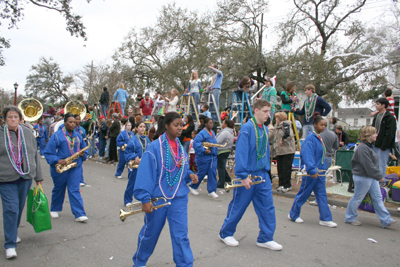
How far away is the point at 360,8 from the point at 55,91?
47815 millimetres

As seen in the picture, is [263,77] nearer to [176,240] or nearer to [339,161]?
[339,161]

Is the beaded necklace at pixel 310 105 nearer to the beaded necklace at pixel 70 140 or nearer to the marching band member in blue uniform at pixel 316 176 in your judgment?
the marching band member in blue uniform at pixel 316 176

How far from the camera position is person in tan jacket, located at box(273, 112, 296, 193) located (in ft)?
26.4

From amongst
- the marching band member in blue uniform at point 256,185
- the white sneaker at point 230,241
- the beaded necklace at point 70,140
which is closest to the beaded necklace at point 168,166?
the marching band member in blue uniform at point 256,185

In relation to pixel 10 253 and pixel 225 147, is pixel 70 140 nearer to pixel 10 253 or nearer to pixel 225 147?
pixel 10 253

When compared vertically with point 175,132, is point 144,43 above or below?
above

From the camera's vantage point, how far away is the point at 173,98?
1354 cm

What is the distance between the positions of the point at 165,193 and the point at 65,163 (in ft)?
9.76

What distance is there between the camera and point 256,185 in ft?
14.4

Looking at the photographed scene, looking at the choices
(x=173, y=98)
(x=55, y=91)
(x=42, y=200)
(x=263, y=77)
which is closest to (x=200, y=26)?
(x=263, y=77)

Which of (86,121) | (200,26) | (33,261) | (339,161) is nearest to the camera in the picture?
(33,261)

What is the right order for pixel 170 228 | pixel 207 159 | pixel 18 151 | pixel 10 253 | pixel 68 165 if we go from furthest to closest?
pixel 207 159, pixel 68 165, pixel 18 151, pixel 10 253, pixel 170 228

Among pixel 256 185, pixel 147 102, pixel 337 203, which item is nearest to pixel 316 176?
pixel 256 185

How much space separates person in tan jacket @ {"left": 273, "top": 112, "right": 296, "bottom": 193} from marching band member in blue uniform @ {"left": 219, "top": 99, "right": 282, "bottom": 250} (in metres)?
3.70
